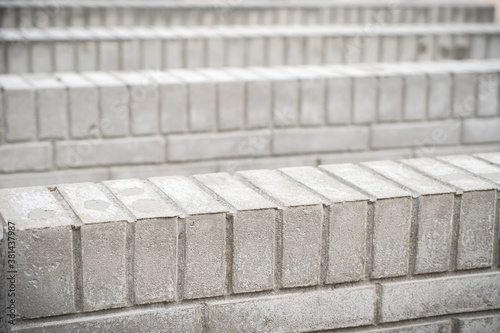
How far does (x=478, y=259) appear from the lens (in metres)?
1.88

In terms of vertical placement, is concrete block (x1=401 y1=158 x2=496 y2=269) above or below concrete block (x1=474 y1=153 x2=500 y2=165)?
below

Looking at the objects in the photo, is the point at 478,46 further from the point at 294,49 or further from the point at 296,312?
the point at 296,312

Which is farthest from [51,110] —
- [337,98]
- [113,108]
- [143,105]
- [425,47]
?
[425,47]

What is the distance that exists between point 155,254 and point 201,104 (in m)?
1.98

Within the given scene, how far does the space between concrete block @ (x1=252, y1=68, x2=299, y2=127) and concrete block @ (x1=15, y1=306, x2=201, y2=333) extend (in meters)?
2.08

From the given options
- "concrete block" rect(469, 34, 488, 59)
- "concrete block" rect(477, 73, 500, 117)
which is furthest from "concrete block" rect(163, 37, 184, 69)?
"concrete block" rect(469, 34, 488, 59)

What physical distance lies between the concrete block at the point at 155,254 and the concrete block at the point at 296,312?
0.13 meters

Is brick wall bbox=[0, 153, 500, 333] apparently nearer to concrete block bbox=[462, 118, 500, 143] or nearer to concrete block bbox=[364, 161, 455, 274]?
concrete block bbox=[364, 161, 455, 274]

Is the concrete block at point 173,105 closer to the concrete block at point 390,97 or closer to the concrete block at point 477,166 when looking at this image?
the concrete block at point 390,97

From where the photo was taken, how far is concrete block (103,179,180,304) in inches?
63.8

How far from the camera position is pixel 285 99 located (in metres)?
3.68

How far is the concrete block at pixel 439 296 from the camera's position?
1825mm

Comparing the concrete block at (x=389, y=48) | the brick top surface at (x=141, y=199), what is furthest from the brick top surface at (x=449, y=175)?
the concrete block at (x=389, y=48)

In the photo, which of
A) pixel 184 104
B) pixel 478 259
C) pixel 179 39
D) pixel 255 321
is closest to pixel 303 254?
pixel 255 321
